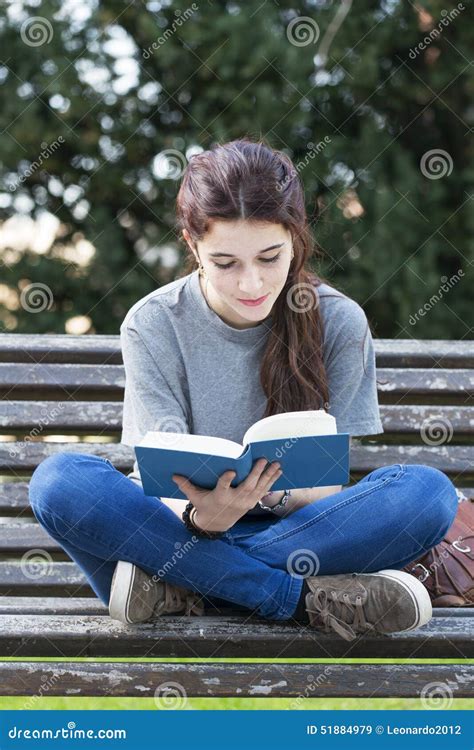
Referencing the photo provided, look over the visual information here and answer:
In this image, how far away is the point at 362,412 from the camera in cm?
243

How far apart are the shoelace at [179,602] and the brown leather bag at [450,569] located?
16.9 inches

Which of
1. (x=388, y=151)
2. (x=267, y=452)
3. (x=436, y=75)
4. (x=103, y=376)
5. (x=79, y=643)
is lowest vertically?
(x=79, y=643)

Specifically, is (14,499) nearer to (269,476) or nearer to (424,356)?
(269,476)

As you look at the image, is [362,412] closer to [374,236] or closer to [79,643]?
[79,643]

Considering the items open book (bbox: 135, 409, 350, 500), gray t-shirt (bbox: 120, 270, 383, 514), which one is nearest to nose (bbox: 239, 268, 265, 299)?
gray t-shirt (bbox: 120, 270, 383, 514)

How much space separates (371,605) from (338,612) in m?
0.06

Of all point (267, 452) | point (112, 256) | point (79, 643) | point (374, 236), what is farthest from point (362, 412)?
point (112, 256)

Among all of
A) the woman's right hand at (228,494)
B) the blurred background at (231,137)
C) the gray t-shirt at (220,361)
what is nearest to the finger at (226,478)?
the woman's right hand at (228,494)

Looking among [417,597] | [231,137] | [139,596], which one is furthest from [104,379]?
[231,137]

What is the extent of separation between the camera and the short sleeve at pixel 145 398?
232 cm

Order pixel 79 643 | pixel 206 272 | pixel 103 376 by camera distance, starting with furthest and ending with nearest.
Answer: pixel 103 376
pixel 206 272
pixel 79 643

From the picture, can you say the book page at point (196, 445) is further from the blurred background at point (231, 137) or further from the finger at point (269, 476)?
the blurred background at point (231, 137)

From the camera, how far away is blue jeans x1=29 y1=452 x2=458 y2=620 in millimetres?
2127
